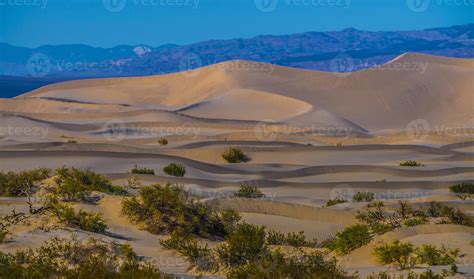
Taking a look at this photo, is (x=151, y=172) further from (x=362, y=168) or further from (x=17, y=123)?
(x=17, y=123)

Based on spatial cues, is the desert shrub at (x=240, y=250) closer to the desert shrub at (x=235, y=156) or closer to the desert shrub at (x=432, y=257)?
the desert shrub at (x=432, y=257)

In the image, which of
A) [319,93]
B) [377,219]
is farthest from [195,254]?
[319,93]

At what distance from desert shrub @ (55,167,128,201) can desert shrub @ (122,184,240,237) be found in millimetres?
1333

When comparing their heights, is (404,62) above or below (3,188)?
above

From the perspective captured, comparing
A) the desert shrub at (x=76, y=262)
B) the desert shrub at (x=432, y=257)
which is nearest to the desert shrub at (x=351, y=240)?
the desert shrub at (x=432, y=257)

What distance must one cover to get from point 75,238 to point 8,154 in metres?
14.3

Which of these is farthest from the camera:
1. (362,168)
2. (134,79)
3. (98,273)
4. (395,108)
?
(134,79)

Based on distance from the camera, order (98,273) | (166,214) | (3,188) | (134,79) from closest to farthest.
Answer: (98,273), (166,214), (3,188), (134,79)

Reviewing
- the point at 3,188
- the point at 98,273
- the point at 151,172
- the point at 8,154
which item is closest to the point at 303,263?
the point at 98,273

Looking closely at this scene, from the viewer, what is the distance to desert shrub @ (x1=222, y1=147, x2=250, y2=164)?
25.8 meters

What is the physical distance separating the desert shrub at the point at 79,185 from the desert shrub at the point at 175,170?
5851 millimetres

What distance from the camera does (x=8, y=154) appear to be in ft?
78.6

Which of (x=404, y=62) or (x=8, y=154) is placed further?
(x=404, y=62)

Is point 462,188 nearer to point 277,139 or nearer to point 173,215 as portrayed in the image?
point 173,215
